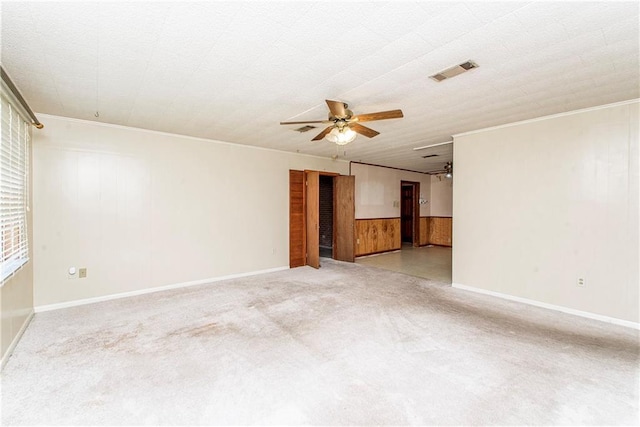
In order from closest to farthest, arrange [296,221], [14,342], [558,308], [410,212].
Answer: [14,342]
[558,308]
[296,221]
[410,212]

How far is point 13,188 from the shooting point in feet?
9.57

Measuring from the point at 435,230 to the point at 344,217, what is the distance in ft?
13.3

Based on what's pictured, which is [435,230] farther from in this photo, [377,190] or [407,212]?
[377,190]

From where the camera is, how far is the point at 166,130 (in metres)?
4.42

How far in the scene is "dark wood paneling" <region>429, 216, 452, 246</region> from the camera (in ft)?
29.6

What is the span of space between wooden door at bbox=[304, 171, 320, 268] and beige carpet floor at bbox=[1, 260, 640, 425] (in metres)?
2.23

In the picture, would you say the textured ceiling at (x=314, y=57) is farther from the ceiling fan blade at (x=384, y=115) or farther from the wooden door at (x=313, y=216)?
the wooden door at (x=313, y=216)

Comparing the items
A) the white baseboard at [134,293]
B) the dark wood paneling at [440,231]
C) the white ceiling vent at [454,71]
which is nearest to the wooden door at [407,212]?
the dark wood paneling at [440,231]

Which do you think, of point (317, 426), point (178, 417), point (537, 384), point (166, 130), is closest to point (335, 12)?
point (317, 426)

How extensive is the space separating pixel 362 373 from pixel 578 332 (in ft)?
8.11

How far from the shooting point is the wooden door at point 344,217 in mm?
6672

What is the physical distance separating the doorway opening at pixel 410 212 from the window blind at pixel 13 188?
25.8ft

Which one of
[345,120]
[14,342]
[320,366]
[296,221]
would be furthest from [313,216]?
[14,342]

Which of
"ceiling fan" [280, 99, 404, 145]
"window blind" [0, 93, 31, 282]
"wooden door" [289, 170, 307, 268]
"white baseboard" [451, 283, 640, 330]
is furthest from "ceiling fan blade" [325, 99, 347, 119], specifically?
"white baseboard" [451, 283, 640, 330]
